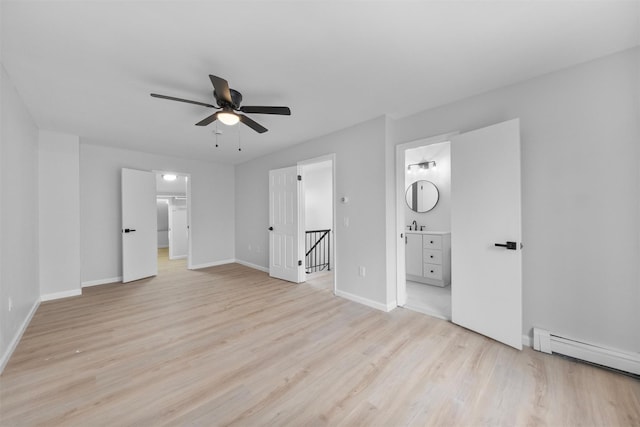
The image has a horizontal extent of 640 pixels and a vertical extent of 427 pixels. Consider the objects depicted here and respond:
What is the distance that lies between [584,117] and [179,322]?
448cm

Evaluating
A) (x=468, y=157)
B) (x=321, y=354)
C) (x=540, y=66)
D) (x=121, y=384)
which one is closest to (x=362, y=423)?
(x=321, y=354)

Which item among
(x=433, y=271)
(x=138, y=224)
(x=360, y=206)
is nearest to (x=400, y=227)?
(x=360, y=206)

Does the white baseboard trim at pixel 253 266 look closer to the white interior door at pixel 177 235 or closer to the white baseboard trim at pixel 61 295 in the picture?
the white interior door at pixel 177 235

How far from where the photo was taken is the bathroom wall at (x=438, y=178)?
452 cm

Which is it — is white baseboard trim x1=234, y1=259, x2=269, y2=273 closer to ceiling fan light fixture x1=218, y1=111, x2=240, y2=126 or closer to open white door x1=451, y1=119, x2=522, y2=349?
ceiling fan light fixture x1=218, y1=111, x2=240, y2=126

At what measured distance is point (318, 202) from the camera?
6.39 metres

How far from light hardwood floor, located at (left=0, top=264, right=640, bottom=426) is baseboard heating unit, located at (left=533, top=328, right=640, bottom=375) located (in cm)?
8

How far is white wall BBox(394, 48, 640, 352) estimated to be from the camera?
1.88 meters

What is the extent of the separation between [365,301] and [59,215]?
475 centimetres

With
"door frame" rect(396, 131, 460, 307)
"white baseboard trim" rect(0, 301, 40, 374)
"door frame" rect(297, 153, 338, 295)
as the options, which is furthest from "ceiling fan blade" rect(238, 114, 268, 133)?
"white baseboard trim" rect(0, 301, 40, 374)

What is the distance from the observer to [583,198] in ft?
6.72

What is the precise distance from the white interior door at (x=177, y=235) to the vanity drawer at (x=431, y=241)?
6406 millimetres

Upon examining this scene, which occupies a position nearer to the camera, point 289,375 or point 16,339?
point 289,375

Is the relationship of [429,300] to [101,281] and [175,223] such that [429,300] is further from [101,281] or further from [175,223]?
Result: [175,223]
